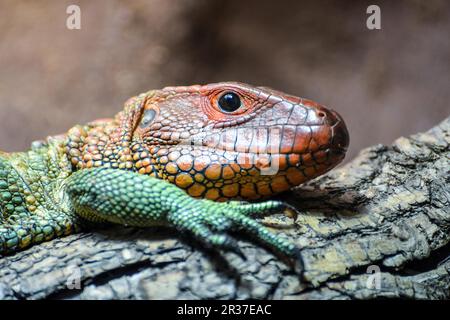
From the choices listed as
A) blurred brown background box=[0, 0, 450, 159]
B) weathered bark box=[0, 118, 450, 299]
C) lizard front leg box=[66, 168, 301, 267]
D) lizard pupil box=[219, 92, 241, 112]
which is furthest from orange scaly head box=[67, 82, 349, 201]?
blurred brown background box=[0, 0, 450, 159]

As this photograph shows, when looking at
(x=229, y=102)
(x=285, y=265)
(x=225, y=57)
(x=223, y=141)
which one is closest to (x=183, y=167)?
(x=223, y=141)

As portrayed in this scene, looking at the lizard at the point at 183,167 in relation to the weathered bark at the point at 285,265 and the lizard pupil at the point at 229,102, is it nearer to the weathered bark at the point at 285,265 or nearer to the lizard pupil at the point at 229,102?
the lizard pupil at the point at 229,102

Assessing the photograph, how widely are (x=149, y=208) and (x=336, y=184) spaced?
1.84 m

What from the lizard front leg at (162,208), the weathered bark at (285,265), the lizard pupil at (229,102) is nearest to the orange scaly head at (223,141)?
the lizard pupil at (229,102)

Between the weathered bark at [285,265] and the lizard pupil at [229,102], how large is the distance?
2.85ft

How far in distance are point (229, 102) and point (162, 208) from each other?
3.30 feet

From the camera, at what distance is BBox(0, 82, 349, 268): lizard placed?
8.92 ft

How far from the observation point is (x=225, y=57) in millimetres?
7652

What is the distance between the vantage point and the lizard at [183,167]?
2720mm

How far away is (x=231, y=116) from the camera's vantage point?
126 inches

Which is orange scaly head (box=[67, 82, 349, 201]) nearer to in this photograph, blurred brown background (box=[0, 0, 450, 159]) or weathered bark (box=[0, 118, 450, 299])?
weathered bark (box=[0, 118, 450, 299])
